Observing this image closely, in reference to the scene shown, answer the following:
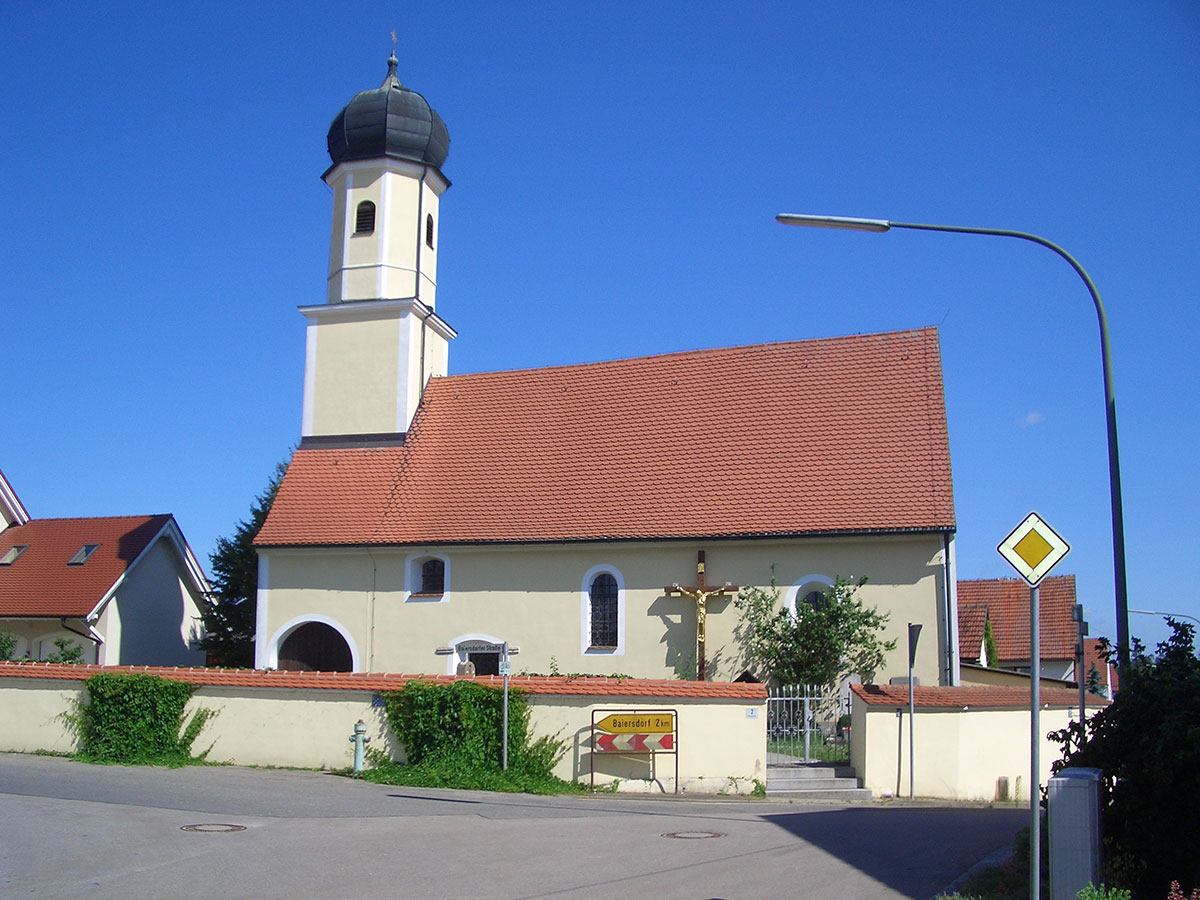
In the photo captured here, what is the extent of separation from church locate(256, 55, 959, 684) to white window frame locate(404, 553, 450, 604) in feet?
0.16

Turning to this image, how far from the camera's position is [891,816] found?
47.3ft

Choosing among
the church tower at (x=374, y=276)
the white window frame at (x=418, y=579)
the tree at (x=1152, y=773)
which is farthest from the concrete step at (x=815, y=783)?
the church tower at (x=374, y=276)

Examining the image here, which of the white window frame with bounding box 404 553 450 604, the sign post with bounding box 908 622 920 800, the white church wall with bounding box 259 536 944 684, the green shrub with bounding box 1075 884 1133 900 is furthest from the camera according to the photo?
the white window frame with bounding box 404 553 450 604

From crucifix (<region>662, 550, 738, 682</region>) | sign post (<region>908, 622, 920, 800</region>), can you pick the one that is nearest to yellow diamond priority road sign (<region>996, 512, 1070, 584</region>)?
sign post (<region>908, 622, 920, 800</region>)

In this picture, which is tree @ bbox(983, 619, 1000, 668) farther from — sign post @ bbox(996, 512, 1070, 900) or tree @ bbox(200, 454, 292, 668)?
sign post @ bbox(996, 512, 1070, 900)

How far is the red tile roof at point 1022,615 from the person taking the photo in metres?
39.9

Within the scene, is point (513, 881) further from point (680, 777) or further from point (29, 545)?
point (29, 545)

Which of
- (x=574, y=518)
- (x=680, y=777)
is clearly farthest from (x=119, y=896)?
(x=574, y=518)

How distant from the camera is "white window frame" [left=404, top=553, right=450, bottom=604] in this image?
25.0 metres

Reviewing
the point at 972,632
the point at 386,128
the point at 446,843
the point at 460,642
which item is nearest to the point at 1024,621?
the point at 972,632

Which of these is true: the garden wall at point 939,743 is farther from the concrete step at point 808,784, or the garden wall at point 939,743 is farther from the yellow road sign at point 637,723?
the yellow road sign at point 637,723

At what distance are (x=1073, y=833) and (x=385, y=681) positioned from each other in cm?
1141

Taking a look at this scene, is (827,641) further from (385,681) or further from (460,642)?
(385,681)

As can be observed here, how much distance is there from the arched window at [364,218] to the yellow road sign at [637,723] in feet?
52.1
